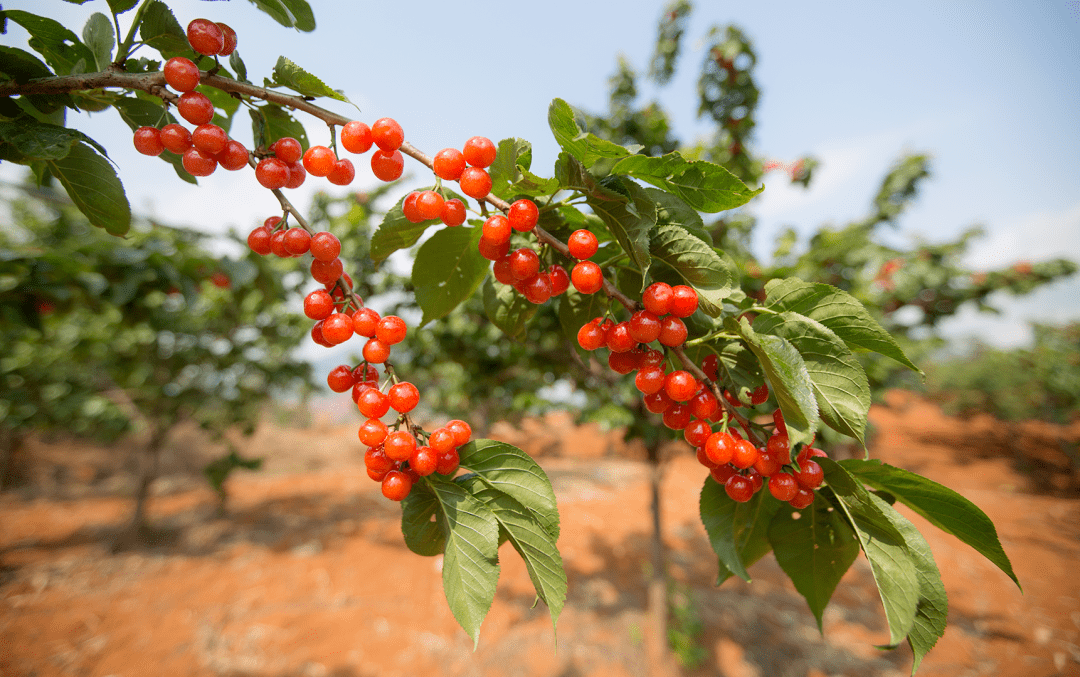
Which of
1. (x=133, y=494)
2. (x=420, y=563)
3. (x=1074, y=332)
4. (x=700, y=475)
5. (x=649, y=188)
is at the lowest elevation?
(x=133, y=494)

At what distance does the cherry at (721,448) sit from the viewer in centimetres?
59

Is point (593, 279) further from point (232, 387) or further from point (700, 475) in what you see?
point (700, 475)

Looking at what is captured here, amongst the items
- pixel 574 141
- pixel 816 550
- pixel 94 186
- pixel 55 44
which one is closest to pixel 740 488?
pixel 816 550

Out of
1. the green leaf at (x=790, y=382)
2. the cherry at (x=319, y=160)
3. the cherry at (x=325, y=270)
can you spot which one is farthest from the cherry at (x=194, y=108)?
the green leaf at (x=790, y=382)

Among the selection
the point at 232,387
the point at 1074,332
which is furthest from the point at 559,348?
the point at 1074,332

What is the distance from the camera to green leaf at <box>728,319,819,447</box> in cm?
47

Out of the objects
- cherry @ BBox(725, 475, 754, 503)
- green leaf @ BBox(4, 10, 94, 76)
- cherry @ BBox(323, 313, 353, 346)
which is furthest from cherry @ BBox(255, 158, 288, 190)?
cherry @ BBox(725, 475, 754, 503)

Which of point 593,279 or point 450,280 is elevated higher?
point 593,279

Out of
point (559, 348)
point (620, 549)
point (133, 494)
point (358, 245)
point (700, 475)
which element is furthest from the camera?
point (700, 475)

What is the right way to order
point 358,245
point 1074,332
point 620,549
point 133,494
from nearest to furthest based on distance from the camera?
point 358,245, point 620,549, point 133,494, point 1074,332

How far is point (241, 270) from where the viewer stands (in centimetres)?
189

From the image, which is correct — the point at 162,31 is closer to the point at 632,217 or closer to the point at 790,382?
the point at 632,217

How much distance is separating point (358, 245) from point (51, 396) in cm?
535

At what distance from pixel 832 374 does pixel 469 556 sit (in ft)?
1.79
